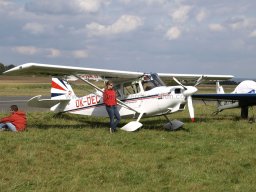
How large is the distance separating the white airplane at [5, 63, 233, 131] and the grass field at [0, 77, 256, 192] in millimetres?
989

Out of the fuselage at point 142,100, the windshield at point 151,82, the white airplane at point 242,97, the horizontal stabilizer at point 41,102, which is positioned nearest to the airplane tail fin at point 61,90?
the horizontal stabilizer at point 41,102

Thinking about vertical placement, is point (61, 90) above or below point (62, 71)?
below

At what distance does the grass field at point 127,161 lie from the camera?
6.07 metres

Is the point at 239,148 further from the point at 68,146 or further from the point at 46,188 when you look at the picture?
the point at 46,188

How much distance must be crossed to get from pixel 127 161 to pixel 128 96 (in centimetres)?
590

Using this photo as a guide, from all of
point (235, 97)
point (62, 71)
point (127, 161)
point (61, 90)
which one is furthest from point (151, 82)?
point (127, 161)

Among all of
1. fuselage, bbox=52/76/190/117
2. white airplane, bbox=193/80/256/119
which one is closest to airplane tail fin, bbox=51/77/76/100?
fuselage, bbox=52/76/190/117

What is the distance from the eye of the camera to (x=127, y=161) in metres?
7.65

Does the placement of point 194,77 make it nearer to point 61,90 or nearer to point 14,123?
point 61,90

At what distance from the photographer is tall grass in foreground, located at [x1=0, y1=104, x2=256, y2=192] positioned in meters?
6.08

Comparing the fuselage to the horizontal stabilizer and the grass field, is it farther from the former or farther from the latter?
the grass field

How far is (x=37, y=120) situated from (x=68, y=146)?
6.47 metres

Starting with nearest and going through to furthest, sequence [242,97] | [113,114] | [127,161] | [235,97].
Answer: [127,161], [113,114], [242,97], [235,97]

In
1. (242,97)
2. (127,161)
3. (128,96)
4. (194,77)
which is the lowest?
(127,161)
